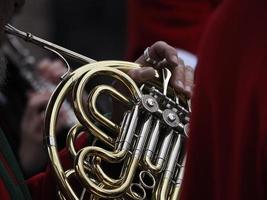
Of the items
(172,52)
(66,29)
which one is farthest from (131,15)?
(66,29)

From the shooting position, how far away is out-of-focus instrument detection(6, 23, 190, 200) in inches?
107

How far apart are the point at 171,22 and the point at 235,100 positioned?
230 centimetres

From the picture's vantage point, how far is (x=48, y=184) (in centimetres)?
282

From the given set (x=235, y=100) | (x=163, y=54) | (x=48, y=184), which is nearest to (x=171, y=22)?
(x=163, y=54)

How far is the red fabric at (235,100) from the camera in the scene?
5.33ft

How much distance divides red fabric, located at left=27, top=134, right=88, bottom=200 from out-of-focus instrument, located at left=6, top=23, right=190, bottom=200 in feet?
0.07

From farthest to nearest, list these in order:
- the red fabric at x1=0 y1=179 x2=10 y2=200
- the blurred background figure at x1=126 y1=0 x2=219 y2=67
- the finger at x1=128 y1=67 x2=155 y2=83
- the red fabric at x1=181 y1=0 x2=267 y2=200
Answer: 1. the blurred background figure at x1=126 y1=0 x2=219 y2=67
2. the finger at x1=128 y1=67 x2=155 y2=83
3. the red fabric at x1=0 y1=179 x2=10 y2=200
4. the red fabric at x1=181 y1=0 x2=267 y2=200

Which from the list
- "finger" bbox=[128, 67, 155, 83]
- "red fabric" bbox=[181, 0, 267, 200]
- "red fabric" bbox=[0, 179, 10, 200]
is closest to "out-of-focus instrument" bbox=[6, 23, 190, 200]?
"finger" bbox=[128, 67, 155, 83]

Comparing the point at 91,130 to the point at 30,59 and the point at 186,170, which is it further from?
the point at 30,59

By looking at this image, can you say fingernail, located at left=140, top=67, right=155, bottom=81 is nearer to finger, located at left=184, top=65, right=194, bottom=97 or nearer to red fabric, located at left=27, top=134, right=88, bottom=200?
finger, located at left=184, top=65, right=194, bottom=97

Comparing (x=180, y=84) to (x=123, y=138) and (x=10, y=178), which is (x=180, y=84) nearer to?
(x=123, y=138)

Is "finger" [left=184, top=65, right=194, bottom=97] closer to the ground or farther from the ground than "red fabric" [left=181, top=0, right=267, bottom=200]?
farther from the ground

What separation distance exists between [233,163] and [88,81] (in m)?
1.17

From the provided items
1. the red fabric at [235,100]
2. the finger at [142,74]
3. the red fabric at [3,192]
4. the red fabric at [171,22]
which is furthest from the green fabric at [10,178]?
the red fabric at [171,22]
